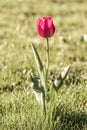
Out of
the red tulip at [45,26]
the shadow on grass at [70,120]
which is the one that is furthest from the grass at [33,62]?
the red tulip at [45,26]

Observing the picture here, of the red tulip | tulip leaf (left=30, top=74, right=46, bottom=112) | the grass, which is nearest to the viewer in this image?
the red tulip

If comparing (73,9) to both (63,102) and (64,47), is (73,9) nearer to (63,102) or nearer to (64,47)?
(64,47)

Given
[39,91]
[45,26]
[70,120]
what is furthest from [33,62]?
[45,26]

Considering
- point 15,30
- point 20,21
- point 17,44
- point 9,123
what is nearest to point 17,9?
point 20,21

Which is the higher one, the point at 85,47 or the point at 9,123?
the point at 9,123

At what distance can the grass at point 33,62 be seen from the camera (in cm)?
433

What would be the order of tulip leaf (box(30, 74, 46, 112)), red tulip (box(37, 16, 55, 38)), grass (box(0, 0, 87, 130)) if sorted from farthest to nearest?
grass (box(0, 0, 87, 130)) < tulip leaf (box(30, 74, 46, 112)) < red tulip (box(37, 16, 55, 38))

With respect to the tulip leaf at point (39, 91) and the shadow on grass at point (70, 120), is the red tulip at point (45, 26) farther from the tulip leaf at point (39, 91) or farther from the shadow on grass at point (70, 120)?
the shadow on grass at point (70, 120)

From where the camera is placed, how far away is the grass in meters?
4.33

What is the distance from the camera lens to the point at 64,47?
8.55 meters

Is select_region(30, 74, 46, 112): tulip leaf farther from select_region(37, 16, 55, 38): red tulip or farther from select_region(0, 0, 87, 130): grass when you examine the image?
select_region(37, 16, 55, 38): red tulip

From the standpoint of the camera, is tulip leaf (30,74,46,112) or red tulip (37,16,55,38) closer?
red tulip (37,16,55,38)

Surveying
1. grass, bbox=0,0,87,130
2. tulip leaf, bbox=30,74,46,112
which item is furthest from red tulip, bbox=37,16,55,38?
grass, bbox=0,0,87,130

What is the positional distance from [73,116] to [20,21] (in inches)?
255
